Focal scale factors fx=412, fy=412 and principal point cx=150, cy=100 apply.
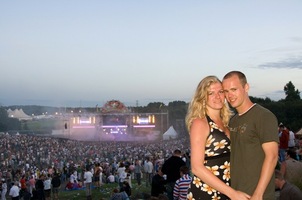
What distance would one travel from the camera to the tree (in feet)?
212

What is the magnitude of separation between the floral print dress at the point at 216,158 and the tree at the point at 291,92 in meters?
64.2

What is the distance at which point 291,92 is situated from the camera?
6594cm

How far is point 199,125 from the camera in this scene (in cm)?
317

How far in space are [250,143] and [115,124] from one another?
8029cm

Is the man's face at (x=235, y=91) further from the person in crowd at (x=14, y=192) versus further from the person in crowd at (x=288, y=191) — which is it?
the person in crowd at (x=14, y=192)

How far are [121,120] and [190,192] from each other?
263 feet

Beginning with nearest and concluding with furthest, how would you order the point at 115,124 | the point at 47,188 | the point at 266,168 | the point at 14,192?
the point at 266,168 → the point at 14,192 → the point at 47,188 → the point at 115,124

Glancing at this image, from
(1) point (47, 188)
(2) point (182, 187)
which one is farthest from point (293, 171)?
(1) point (47, 188)

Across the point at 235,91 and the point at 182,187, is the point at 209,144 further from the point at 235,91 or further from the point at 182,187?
the point at 182,187

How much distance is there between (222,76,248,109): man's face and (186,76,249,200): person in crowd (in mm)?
124

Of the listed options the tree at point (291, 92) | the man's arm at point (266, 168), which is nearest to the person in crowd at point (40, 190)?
the man's arm at point (266, 168)

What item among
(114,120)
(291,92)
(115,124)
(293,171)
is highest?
(291,92)

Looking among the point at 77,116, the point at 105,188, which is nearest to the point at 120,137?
the point at 77,116

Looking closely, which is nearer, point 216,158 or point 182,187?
point 216,158
